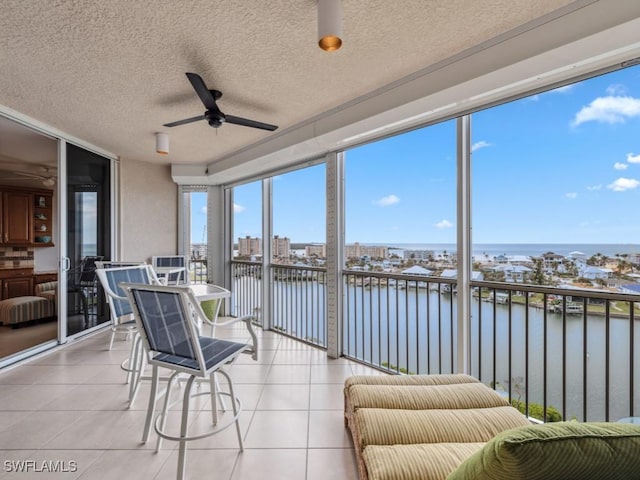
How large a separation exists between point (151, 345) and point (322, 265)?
7.57ft

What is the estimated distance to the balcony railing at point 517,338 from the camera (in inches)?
73.0

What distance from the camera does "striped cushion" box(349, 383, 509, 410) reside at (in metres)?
1.61

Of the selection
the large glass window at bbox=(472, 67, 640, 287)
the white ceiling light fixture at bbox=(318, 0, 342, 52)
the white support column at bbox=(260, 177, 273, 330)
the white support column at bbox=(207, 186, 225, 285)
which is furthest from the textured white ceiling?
the white support column at bbox=(207, 186, 225, 285)

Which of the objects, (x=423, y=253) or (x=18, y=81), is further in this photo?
(x=423, y=253)

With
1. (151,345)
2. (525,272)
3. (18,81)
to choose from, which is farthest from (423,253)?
(18,81)

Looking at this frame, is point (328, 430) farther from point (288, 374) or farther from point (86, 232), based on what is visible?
point (86, 232)

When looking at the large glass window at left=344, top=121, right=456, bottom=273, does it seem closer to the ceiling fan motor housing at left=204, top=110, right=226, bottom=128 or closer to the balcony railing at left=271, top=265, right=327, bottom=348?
the balcony railing at left=271, top=265, right=327, bottom=348

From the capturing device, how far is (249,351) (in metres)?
1.91

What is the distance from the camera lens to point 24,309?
3.36 m

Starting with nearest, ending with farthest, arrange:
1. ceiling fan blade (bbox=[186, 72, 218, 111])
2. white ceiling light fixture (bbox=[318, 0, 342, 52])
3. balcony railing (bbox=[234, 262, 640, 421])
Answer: white ceiling light fixture (bbox=[318, 0, 342, 52]) < balcony railing (bbox=[234, 262, 640, 421]) < ceiling fan blade (bbox=[186, 72, 218, 111])

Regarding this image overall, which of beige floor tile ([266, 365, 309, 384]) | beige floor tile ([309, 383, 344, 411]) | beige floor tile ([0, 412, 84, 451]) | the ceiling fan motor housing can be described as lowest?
beige floor tile ([266, 365, 309, 384])

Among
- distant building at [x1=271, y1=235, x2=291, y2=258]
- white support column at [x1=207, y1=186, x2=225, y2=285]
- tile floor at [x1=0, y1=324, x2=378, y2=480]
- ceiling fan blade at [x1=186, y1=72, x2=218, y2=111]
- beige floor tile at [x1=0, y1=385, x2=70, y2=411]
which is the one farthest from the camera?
white support column at [x1=207, y1=186, x2=225, y2=285]

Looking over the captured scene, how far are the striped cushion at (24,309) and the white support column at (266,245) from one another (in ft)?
8.04

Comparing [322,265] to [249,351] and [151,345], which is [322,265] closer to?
[249,351]
